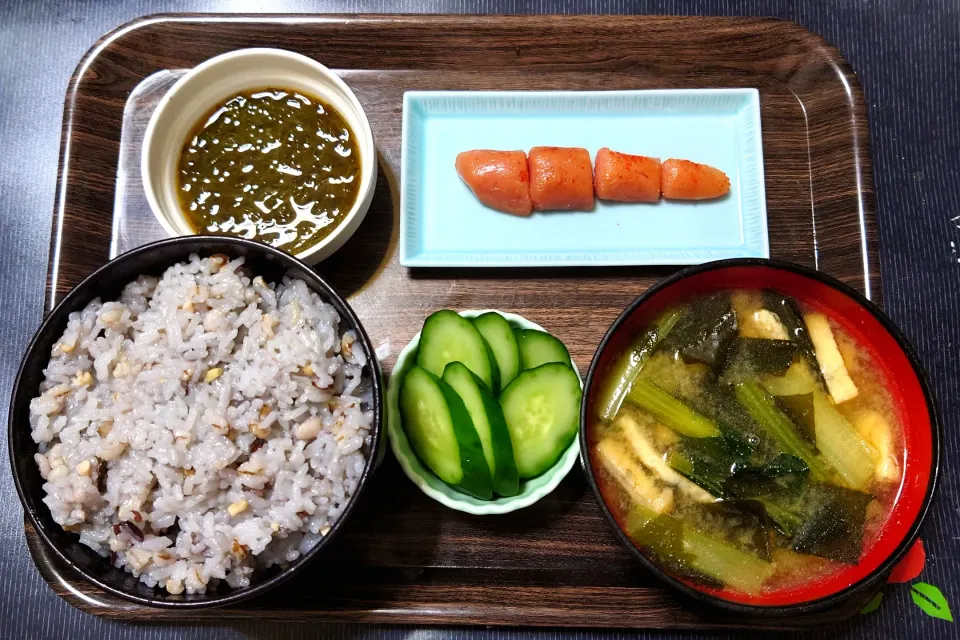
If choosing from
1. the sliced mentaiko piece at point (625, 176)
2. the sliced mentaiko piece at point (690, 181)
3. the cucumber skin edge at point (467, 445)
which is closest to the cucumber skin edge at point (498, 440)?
the cucumber skin edge at point (467, 445)

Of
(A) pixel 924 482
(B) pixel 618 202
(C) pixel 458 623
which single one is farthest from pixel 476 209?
(A) pixel 924 482

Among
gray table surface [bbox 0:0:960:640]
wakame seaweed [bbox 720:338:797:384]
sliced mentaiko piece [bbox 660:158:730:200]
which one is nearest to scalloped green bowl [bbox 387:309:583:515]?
wakame seaweed [bbox 720:338:797:384]

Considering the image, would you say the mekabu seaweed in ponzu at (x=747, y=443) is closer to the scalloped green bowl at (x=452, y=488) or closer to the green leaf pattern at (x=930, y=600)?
the scalloped green bowl at (x=452, y=488)

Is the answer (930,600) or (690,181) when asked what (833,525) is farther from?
(690,181)

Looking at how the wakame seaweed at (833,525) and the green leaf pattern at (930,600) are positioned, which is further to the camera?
the green leaf pattern at (930,600)

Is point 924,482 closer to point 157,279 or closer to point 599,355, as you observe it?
point 599,355

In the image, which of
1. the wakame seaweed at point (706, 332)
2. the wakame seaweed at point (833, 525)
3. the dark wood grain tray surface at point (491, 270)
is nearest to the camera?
the wakame seaweed at point (833, 525)

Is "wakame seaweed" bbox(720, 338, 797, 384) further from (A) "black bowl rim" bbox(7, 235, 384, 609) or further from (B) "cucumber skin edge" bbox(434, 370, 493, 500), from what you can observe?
(A) "black bowl rim" bbox(7, 235, 384, 609)
